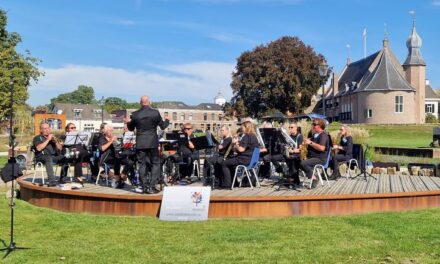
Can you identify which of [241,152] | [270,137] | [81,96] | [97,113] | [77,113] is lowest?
[241,152]

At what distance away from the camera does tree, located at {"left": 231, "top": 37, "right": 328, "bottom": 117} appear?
185 ft

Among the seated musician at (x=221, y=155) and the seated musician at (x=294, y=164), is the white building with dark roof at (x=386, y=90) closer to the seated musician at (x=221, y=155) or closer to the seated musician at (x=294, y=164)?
the seated musician at (x=294, y=164)

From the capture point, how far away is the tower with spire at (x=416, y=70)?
2852 inches

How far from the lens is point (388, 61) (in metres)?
72.4

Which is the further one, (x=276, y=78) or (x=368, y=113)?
(x=368, y=113)

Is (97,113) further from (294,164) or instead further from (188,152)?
(294,164)

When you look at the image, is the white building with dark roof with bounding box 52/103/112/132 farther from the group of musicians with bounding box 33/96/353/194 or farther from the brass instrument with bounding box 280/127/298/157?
the brass instrument with bounding box 280/127/298/157

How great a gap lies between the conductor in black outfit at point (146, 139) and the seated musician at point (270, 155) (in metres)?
2.91

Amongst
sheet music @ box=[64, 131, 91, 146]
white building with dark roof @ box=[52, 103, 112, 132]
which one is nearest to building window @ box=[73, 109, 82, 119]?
white building with dark roof @ box=[52, 103, 112, 132]

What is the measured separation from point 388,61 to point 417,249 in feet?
232

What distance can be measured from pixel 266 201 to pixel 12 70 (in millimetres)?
25029

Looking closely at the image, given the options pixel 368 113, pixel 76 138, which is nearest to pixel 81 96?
pixel 368 113

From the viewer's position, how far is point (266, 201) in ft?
29.0

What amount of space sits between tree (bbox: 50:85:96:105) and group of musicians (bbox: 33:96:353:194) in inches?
6050
